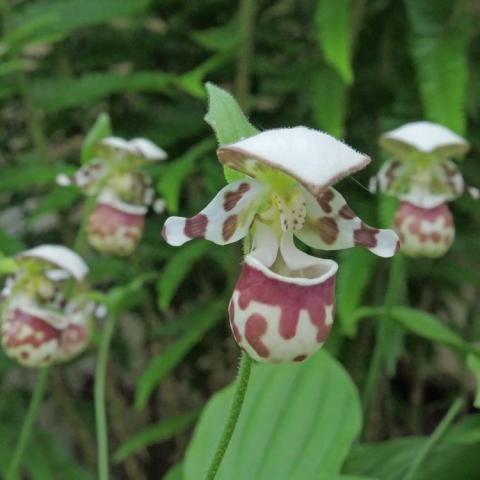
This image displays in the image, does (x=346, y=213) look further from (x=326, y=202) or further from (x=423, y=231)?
(x=423, y=231)

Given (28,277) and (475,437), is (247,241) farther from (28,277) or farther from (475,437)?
(28,277)

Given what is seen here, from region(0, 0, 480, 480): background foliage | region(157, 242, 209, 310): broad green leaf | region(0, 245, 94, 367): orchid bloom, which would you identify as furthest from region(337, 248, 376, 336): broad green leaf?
region(0, 245, 94, 367): orchid bloom

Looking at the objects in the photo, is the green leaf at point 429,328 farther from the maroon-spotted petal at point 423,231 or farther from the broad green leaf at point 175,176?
the broad green leaf at point 175,176

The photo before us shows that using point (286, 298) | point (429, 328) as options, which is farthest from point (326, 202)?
point (429, 328)

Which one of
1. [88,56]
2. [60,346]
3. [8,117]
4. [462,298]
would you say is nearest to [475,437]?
[60,346]

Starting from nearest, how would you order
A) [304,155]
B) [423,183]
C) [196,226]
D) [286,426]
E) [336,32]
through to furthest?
[304,155] → [196,226] → [286,426] → [423,183] → [336,32]

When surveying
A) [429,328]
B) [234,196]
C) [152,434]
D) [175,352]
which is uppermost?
[234,196]

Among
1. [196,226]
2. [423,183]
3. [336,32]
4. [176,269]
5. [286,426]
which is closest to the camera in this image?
[196,226]
